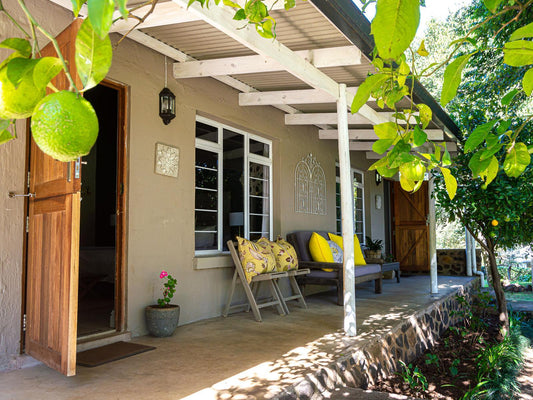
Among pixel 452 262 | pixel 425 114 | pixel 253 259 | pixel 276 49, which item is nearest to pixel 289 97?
pixel 276 49

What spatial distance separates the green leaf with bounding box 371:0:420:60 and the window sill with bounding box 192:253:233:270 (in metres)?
4.58

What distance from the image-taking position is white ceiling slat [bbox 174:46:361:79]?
4105mm

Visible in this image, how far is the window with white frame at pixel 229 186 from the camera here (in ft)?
17.3

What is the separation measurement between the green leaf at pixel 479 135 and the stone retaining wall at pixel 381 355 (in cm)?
229

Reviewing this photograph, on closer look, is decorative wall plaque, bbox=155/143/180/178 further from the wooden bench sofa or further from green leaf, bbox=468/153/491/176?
green leaf, bbox=468/153/491/176

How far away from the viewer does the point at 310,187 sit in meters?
7.27

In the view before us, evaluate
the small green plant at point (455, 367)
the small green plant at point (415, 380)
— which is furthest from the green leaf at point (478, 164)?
the small green plant at point (455, 367)

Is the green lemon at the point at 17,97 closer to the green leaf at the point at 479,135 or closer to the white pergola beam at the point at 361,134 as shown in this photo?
the green leaf at the point at 479,135

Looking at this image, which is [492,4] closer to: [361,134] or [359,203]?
[361,134]

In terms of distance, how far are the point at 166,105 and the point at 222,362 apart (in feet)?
8.27

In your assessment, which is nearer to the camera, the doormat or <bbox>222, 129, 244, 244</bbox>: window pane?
the doormat

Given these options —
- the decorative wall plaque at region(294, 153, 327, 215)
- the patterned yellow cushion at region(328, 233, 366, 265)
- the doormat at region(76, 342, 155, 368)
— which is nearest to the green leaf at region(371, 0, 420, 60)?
the doormat at region(76, 342, 155, 368)

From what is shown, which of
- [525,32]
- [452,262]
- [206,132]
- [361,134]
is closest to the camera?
[525,32]

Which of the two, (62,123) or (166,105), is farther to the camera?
(166,105)
